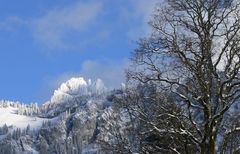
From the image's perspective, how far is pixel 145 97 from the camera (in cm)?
2039

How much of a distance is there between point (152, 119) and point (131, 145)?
2805 mm

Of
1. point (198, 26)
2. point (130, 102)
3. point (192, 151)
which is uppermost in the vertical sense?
point (198, 26)

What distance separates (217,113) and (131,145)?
4.68m

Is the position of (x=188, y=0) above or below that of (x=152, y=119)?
above

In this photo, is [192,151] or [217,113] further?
[192,151]

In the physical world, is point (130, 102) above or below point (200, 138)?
above

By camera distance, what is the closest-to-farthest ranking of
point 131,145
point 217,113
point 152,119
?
point 217,113, point 152,119, point 131,145

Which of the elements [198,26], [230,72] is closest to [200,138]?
[230,72]

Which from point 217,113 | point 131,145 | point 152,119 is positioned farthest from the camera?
point 131,145

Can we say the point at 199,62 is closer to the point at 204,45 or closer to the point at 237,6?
the point at 204,45

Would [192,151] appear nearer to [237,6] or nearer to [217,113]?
[217,113]

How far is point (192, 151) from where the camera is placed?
20.1m

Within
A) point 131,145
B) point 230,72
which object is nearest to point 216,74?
point 230,72

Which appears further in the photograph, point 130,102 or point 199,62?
point 130,102
